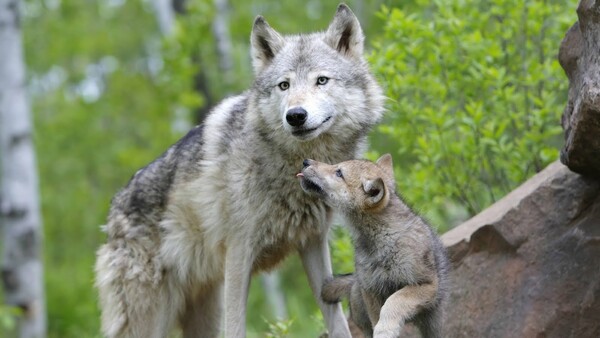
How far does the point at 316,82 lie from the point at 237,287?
4.88 feet

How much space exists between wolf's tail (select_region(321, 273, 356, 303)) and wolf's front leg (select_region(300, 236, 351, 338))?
19 centimetres

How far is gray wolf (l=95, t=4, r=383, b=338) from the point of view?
19.2ft

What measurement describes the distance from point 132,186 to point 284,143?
61.8 inches

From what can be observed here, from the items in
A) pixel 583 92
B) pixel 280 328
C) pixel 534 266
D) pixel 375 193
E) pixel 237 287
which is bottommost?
pixel 280 328

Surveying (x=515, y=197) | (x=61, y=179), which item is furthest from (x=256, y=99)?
(x=61, y=179)

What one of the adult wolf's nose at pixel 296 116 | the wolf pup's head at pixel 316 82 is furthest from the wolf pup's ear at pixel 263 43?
the adult wolf's nose at pixel 296 116

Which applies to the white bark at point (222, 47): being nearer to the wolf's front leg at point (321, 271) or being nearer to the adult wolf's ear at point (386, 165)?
the wolf's front leg at point (321, 271)

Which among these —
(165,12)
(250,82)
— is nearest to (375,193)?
(250,82)

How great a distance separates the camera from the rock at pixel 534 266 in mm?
5629

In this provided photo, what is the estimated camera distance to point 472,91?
8055mm

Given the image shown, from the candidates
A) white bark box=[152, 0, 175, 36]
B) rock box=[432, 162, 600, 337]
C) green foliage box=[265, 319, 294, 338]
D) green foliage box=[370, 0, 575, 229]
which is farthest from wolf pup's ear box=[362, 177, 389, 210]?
white bark box=[152, 0, 175, 36]

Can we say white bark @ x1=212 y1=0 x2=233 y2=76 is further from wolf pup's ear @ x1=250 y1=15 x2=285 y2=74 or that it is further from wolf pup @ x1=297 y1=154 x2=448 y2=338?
wolf pup @ x1=297 y1=154 x2=448 y2=338

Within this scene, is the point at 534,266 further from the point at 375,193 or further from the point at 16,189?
the point at 16,189

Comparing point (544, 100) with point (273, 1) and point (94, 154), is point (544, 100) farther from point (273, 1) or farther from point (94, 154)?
point (94, 154)
